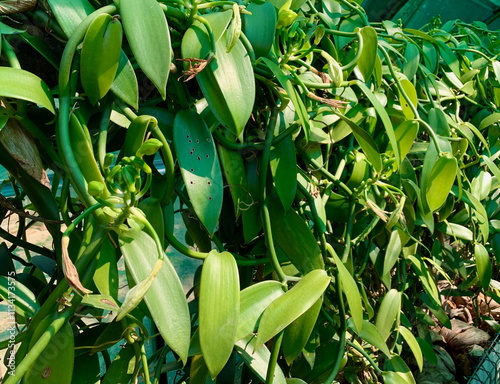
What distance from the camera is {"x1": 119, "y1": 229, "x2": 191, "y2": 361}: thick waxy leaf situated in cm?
35

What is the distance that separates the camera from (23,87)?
355 mm

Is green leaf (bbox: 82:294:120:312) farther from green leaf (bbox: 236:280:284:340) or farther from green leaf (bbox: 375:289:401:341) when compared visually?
green leaf (bbox: 375:289:401:341)

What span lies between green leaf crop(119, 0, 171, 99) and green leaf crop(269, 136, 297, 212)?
167mm

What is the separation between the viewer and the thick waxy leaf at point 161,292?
0.35 m

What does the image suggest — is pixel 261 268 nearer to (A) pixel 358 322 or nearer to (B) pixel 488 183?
(A) pixel 358 322

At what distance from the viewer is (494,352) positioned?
1.08 metres

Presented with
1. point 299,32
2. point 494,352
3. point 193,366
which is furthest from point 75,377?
point 494,352

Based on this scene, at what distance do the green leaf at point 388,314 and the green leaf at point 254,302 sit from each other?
0.25 meters

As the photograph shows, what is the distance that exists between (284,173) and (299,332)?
151mm

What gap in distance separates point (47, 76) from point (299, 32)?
9.8 inches

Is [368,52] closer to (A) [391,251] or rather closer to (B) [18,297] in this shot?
(A) [391,251]

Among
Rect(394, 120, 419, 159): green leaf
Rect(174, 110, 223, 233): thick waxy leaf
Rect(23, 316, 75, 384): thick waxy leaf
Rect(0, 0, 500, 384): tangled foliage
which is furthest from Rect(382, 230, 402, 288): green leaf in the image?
Rect(23, 316, 75, 384): thick waxy leaf

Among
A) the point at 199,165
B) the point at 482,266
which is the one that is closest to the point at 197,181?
the point at 199,165

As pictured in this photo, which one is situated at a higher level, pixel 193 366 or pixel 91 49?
pixel 91 49
